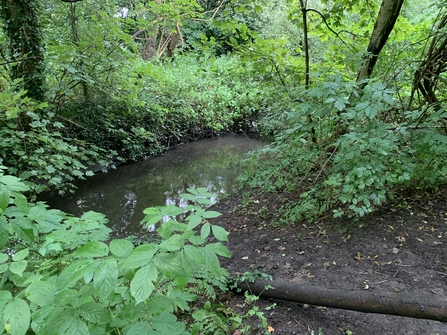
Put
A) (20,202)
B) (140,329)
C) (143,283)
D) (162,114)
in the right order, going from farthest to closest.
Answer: (162,114), (20,202), (140,329), (143,283)

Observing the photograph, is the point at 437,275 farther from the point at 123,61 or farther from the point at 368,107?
the point at 123,61

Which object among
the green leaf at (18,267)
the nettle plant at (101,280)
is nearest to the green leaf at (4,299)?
the nettle plant at (101,280)

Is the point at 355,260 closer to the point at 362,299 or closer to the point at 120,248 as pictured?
the point at 362,299

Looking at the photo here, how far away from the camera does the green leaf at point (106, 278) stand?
87cm

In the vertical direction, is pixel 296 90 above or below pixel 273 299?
above

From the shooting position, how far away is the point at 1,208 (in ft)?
3.57

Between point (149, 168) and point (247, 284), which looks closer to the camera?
point (247, 284)

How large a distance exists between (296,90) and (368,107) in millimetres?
1848

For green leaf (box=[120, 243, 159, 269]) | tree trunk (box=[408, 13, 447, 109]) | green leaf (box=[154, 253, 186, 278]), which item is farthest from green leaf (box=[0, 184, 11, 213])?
tree trunk (box=[408, 13, 447, 109])

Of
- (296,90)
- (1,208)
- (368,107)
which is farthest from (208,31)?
(1,208)

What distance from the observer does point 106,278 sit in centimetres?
89

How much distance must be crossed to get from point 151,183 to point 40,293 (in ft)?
21.3

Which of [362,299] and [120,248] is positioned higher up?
[120,248]

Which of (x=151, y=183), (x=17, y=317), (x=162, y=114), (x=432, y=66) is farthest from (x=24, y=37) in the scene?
(x=432, y=66)
